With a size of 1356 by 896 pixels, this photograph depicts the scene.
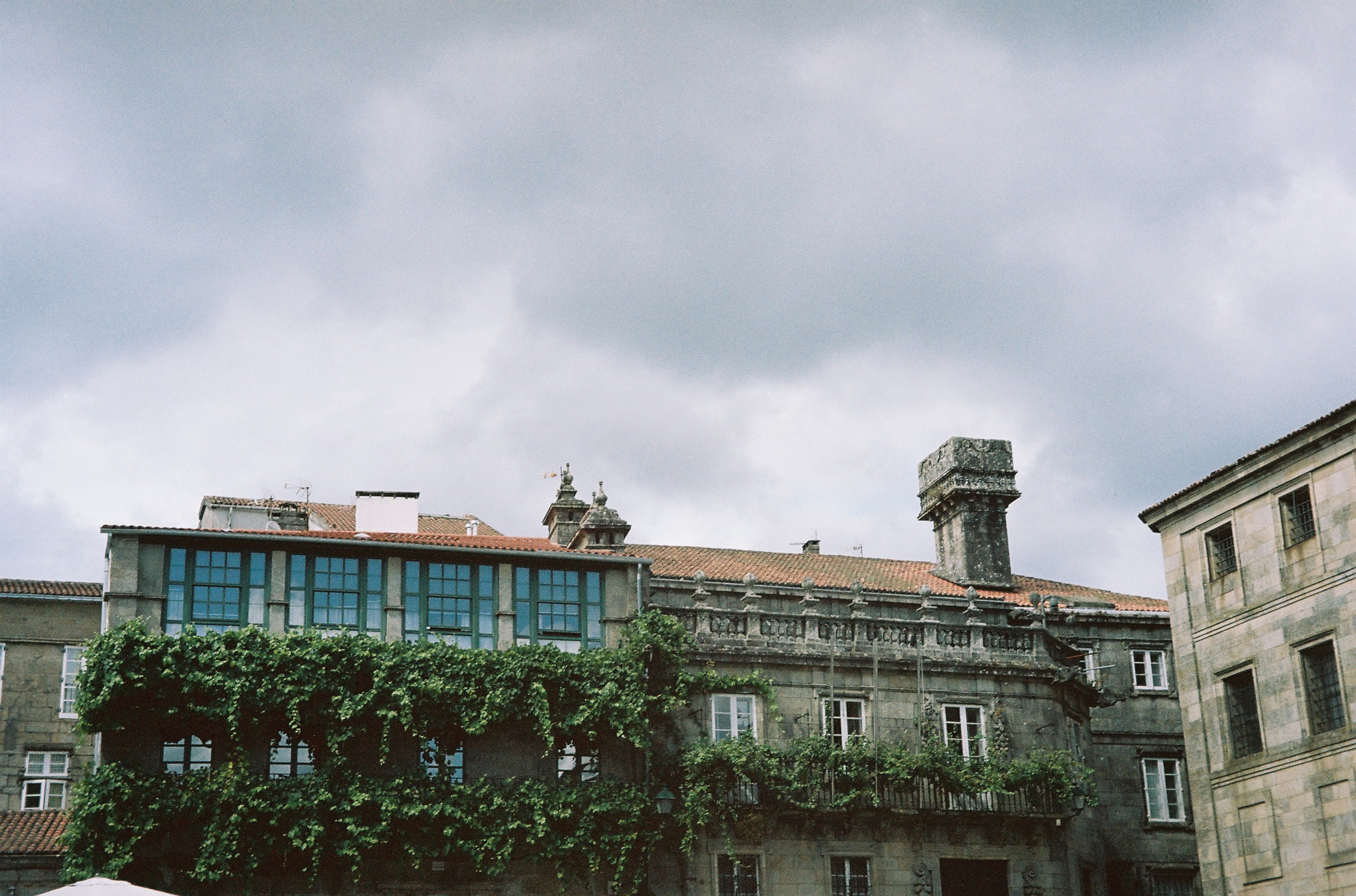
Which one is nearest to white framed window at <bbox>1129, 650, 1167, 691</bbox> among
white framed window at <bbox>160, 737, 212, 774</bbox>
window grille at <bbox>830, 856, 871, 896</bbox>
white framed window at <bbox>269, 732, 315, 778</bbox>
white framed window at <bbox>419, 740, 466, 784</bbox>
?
window grille at <bbox>830, 856, 871, 896</bbox>

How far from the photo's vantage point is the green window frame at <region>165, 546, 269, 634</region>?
1267 inches

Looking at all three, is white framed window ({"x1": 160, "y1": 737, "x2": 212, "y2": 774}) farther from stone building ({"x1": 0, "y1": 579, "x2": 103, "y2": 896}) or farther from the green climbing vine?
stone building ({"x1": 0, "y1": 579, "x2": 103, "y2": 896})

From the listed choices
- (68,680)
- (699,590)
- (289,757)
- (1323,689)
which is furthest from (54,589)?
(1323,689)

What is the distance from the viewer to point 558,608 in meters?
34.3

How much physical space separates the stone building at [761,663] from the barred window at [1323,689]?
642 cm

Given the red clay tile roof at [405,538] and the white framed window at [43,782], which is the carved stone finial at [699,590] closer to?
the red clay tile roof at [405,538]

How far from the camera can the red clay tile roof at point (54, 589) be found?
3516 cm

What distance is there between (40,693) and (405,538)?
8.17 meters

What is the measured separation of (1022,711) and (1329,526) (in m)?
8.64

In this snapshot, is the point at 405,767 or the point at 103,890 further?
the point at 405,767

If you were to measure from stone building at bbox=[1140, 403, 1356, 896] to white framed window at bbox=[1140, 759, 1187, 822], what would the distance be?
774 cm

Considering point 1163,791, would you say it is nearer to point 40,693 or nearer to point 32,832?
point 32,832

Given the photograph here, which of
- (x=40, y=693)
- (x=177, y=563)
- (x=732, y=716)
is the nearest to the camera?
(x=177, y=563)

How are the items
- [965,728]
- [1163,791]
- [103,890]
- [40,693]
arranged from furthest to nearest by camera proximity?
[1163,791]
[965,728]
[40,693]
[103,890]
